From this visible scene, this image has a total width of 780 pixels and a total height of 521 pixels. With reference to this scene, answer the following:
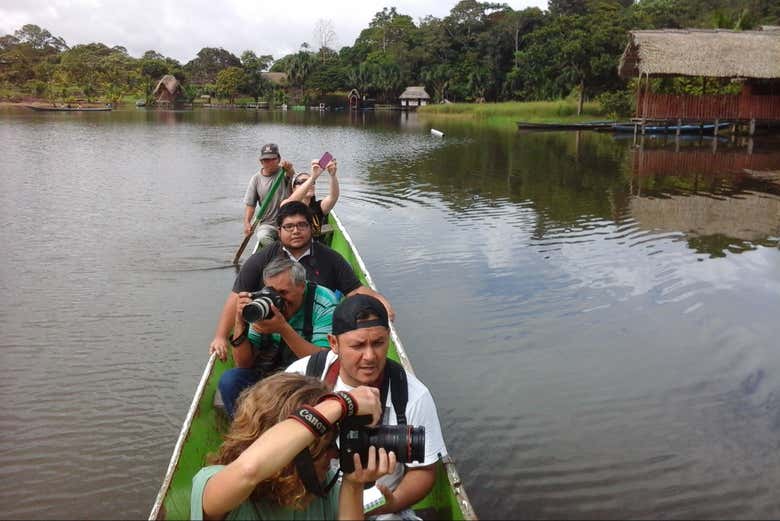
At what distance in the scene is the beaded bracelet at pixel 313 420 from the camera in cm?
188

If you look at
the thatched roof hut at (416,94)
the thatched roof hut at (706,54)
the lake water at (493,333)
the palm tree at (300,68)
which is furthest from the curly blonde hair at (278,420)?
the palm tree at (300,68)

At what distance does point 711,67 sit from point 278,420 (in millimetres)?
28693

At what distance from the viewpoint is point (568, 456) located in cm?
480

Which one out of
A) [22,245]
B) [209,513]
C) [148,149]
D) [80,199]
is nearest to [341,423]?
[209,513]

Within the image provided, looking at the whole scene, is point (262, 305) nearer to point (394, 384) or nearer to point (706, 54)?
point (394, 384)

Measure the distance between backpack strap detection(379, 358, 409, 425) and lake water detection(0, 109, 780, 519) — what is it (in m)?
1.50

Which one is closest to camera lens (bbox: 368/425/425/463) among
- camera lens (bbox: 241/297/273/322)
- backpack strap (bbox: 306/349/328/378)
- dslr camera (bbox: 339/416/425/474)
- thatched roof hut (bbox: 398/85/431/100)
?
dslr camera (bbox: 339/416/425/474)

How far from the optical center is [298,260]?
4812 mm

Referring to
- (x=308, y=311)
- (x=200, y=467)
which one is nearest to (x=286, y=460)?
(x=200, y=467)

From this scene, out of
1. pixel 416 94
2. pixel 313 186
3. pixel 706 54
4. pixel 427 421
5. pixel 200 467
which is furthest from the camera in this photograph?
pixel 416 94

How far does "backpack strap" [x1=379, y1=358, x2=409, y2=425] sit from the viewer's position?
3066mm

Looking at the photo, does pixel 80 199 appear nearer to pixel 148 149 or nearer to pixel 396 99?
pixel 148 149

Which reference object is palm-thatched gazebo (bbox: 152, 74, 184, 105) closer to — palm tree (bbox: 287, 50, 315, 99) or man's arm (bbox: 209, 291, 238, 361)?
palm tree (bbox: 287, 50, 315, 99)

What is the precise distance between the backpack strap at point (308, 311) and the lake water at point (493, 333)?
55.0 inches
